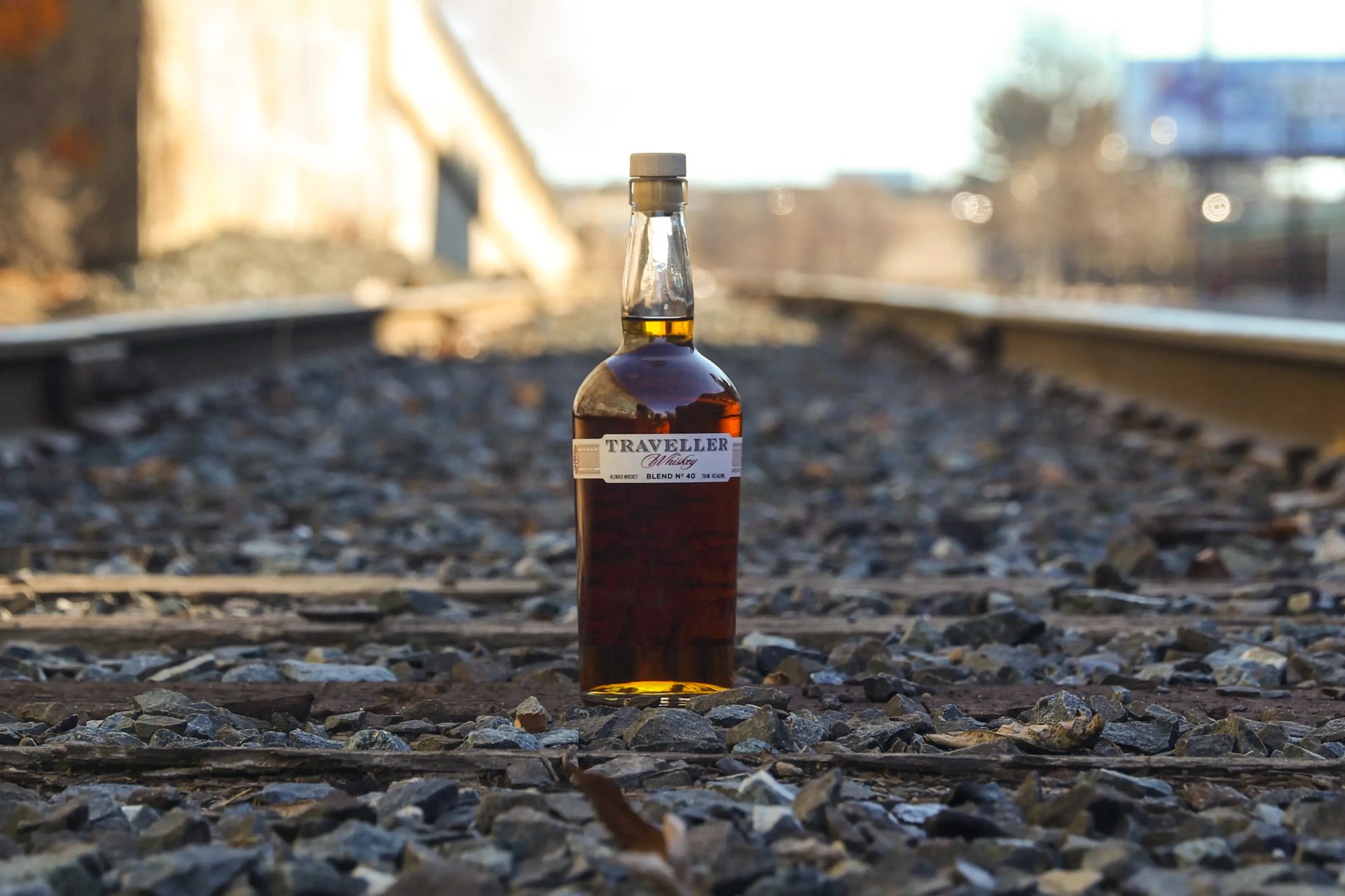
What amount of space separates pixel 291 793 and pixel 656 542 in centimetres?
63

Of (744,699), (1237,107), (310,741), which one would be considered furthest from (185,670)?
(1237,107)

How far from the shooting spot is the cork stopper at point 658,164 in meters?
2.29

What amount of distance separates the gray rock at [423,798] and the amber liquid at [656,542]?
509 millimetres

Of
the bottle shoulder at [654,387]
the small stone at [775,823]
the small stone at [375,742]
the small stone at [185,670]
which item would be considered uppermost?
the bottle shoulder at [654,387]

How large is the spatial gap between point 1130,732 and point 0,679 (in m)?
1.81

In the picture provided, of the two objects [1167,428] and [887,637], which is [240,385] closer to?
[1167,428]

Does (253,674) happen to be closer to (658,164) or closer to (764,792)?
(658,164)

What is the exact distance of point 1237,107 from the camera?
53.0 meters

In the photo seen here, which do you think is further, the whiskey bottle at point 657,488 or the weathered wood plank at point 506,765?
the whiskey bottle at point 657,488

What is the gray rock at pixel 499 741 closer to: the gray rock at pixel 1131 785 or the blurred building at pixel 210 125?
the gray rock at pixel 1131 785

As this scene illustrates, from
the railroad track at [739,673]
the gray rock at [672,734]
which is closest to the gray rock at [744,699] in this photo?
the railroad track at [739,673]

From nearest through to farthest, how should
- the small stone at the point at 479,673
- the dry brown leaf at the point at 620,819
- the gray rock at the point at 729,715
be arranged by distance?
the dry brown leaf at the point at 620,819, the gray rock at the point at 729,715, the small stone at the point at 479,673

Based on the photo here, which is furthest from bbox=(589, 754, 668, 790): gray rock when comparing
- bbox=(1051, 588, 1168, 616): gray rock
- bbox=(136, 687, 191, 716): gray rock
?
bbox=(1051, 588, 1168, 616): gray rock

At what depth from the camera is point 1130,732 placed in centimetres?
221
